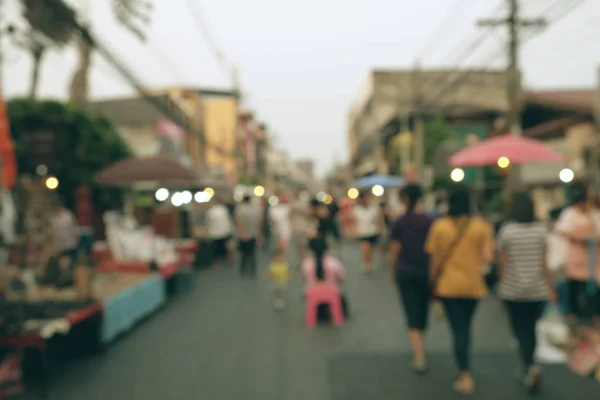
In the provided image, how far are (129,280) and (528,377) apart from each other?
6.26m

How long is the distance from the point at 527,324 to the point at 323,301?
3.56m

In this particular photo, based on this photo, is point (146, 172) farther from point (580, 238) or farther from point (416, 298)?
point (580, 238)

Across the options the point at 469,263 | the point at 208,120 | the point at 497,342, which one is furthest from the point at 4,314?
the point at 208,120

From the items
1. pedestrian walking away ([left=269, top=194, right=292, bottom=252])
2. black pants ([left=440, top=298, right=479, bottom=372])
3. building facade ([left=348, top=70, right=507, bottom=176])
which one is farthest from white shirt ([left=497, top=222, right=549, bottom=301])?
building facade ([left=348, top=70, right=507, bottom=176])

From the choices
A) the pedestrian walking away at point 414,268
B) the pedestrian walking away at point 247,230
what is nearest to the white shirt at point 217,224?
the pedestrian walking away at point 247,230

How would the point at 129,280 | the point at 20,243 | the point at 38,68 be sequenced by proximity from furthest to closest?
the point at 38,68 → the point at 20,243 → the point at 129,280

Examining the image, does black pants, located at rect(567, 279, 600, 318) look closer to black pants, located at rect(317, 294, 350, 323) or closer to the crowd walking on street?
the crowd walking on street

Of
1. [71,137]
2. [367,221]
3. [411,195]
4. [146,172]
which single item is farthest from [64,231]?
[411,195]

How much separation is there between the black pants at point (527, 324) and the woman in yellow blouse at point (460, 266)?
0.34 metres

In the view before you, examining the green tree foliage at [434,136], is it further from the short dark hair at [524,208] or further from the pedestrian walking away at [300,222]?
the short dark hair at [524,208]

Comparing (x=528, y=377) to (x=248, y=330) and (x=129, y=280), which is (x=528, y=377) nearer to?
(x=248, y=330)

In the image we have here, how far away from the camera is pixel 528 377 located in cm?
559

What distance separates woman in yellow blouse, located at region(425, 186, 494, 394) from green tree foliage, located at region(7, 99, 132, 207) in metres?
11.6

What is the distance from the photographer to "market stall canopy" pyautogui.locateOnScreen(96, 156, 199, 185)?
1274cm
